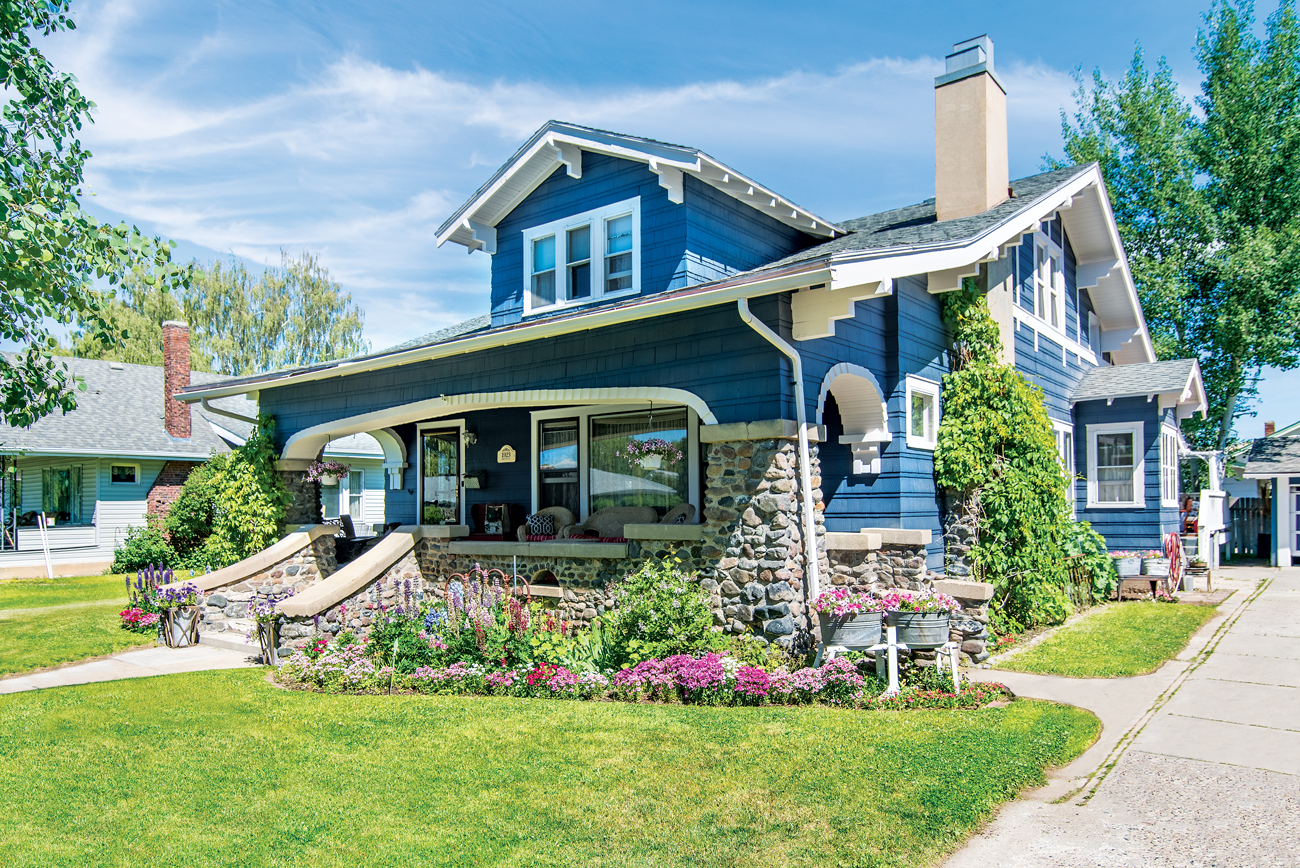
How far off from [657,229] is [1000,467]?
531cm

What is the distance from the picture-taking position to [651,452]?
35.9 feet

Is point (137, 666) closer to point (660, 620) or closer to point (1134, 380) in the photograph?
point (660, 620)

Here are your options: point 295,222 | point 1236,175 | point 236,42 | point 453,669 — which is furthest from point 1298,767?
point 295,222

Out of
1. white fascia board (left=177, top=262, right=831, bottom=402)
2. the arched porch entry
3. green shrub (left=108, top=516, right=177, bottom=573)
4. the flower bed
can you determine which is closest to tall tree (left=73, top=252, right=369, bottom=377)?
green shrub (left=108, top=516, right=177, bottom=573)

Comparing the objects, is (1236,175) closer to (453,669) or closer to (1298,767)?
(1298,767)

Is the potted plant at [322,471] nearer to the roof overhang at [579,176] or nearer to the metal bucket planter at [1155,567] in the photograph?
the roof overhang at [579,176]

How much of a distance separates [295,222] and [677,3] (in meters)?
25.5

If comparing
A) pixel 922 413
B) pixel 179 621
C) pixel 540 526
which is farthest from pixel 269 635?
pixel 922 413

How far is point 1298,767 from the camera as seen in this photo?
5.30 metres

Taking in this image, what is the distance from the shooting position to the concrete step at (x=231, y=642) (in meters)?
10.3

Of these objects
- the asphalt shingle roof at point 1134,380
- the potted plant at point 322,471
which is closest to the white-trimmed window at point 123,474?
the potted plant at point 322,471

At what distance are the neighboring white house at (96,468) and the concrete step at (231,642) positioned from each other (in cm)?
932

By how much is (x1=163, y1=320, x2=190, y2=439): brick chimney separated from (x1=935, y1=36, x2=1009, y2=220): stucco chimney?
1860cm

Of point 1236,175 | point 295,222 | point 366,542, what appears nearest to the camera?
point 366,542
